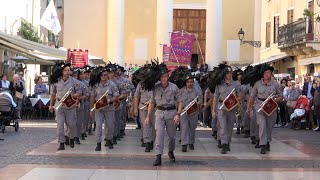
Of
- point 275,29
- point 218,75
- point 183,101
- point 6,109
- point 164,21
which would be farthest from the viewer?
point 164,21

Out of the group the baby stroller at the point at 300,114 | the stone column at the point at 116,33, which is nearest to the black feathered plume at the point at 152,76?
the baby stroller at the point at 300,114

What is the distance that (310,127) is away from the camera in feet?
76.2

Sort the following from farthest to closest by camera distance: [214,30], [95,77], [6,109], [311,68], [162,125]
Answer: [214,30] → [311,68] → [6,109] → [95,77] → [162,125]

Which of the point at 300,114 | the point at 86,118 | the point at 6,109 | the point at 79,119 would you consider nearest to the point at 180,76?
the point at 79,119

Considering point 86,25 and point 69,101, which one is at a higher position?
point 86,25

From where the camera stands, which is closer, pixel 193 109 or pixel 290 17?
pixel 193 109

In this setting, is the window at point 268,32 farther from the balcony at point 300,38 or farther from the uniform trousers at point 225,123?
the uniform trousers at point 225,123

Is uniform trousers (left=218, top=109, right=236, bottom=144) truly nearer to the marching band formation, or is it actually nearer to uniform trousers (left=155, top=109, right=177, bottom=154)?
the marching band formation

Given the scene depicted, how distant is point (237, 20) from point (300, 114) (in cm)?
2887

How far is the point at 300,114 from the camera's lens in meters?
23.1

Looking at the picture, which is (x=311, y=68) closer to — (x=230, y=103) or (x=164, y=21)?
(x=164, y=21)

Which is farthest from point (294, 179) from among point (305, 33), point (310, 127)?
point (305, 33)

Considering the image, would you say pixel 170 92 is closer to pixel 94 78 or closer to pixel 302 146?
pixel 94 78

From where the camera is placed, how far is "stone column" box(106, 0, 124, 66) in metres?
44.8
